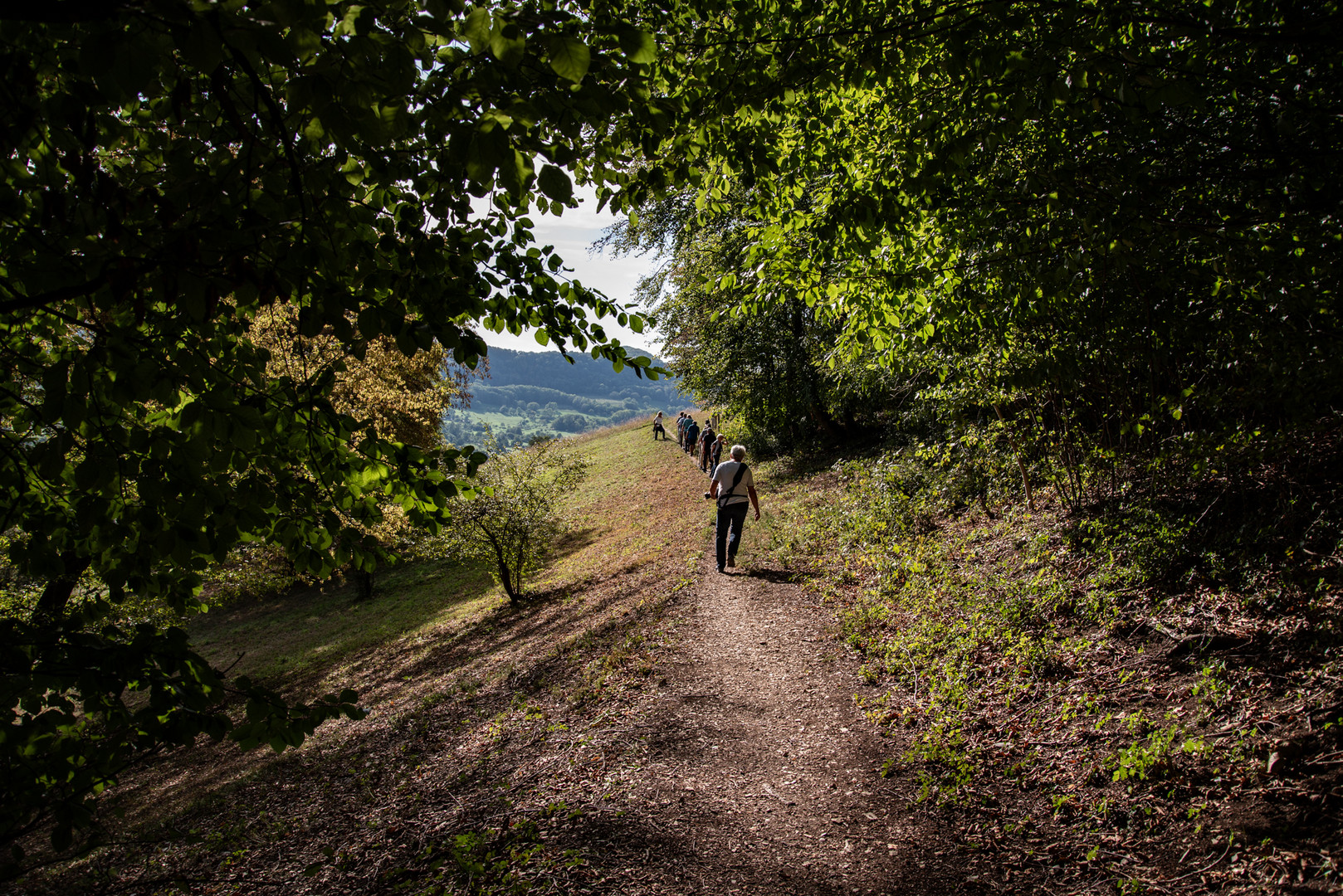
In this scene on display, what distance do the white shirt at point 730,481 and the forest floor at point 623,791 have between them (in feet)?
3.78

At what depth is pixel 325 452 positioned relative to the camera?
2.96m

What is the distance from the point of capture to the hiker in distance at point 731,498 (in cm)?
883

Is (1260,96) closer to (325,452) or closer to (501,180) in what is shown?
(501,180)

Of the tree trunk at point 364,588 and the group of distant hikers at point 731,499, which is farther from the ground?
the group of distant hikers at point 731,499

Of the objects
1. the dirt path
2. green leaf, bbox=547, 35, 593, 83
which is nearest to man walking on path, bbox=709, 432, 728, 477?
the dirt path

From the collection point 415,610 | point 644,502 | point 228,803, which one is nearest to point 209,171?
point 228,803

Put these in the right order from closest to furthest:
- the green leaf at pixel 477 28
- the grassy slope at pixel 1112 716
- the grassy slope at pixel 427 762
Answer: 1. the green leaf at pixel 477 28
2. the grassy slope at pixel 1112 716
3. the grassy slope at pixel 427 762

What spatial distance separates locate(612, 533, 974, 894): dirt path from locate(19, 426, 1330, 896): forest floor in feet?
0.05

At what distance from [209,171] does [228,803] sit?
21.3ft

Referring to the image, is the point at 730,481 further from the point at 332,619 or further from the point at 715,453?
the point at 332,619

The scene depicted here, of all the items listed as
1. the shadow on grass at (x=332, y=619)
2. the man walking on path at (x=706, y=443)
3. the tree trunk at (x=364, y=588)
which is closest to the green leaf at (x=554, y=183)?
the shadow on grass at (x=332, y=619)

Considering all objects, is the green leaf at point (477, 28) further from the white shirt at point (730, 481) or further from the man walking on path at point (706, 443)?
the man walking on path at point (706, 443)

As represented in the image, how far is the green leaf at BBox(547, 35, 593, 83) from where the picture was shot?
1580 mm

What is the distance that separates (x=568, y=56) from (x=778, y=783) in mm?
4450
